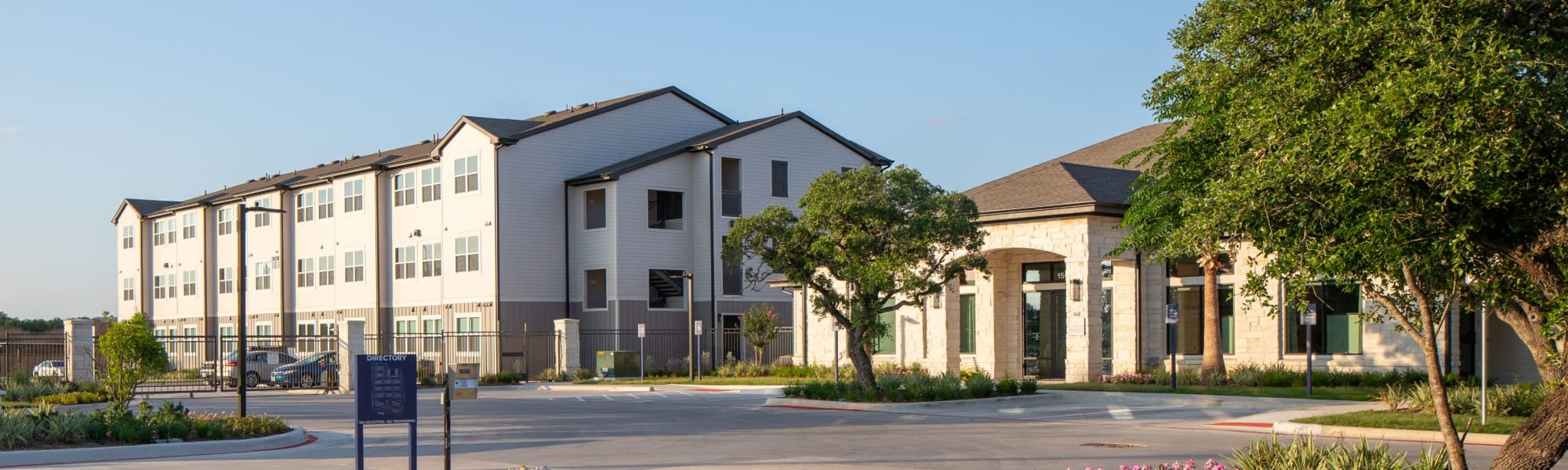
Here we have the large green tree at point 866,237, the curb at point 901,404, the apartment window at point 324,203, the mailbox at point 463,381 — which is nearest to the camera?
the mailbox at point 463,381

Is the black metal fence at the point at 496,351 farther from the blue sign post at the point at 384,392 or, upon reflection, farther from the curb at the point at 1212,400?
the blue sign post at the point at 384,392

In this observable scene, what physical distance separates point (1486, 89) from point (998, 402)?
20.7 m

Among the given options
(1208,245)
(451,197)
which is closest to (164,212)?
(451,197)

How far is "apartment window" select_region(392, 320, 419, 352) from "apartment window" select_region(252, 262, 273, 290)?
1041 centimetres

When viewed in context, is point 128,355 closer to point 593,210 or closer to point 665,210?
point 593,210

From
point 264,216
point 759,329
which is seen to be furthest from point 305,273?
point 759,329

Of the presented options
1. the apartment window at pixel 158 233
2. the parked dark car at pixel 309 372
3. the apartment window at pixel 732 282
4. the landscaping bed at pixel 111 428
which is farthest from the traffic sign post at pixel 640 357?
the apartment window at pixel 158 233

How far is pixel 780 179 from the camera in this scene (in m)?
51.3

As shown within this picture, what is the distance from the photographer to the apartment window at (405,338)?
164 feet

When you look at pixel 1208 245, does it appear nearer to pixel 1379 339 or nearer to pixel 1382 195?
A: pixel 1382 195

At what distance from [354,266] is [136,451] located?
39.1 meters

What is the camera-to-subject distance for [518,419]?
1009 inches

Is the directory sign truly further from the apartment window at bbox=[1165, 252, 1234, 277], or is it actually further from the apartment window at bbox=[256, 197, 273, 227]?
the apartment window at bbox=[256, 197, 273, 227]

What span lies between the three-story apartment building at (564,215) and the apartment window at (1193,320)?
17.9 m
